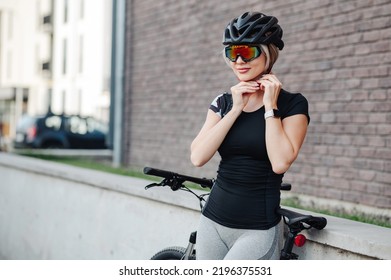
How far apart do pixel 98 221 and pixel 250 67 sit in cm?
320

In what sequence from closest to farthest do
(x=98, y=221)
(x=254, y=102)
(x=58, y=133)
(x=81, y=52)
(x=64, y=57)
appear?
(x=254, y=102) < (x=98, y=221) < (x=58, y=133) < (x=81, y=52) < (x=64, y=57)

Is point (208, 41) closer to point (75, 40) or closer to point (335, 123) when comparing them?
point (335, 123)

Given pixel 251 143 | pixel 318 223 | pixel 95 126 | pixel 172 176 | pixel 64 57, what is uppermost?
pixel 64 57

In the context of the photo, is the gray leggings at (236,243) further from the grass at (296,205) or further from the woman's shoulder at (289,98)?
the grass at (296,205)

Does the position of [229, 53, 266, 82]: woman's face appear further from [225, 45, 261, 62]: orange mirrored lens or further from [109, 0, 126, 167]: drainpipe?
[109, 0, 126, 167]: drainpipe

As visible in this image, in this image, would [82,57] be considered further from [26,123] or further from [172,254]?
[172,254]

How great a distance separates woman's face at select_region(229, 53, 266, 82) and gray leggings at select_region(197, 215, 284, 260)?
0.62 metres

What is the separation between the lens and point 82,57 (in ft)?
111

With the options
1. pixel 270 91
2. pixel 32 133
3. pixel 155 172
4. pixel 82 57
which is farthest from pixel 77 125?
pixel 270 91

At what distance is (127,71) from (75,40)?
78.6 ft

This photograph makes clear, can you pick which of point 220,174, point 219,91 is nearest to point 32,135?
point 219,91

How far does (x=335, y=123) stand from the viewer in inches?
275

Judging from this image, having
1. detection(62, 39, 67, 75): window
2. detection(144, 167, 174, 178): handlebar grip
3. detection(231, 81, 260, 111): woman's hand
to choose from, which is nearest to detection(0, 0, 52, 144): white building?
detection(62, 39, 67, 75): window

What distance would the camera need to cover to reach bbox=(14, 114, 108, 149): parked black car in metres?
20.3
